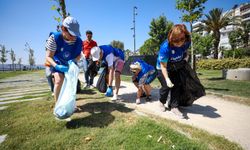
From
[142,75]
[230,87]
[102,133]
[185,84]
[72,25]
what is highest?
[72,25]

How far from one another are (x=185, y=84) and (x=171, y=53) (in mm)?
729

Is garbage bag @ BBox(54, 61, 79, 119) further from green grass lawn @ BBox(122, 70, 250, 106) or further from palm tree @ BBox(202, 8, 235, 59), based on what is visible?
palm tree @ BBox(202, 8, 235, 59)

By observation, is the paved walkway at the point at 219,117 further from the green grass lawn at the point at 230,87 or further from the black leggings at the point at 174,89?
the green grass lawn at the point at 230,87

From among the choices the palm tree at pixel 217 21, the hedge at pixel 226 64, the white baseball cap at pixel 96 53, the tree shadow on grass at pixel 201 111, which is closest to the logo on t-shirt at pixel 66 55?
the white baseball cap at pixel 96 53

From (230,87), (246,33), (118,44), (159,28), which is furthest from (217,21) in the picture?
(118,44)

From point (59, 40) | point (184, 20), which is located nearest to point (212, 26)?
point (184, 20)

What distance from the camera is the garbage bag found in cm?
271

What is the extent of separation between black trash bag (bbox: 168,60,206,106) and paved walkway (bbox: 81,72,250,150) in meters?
0.32

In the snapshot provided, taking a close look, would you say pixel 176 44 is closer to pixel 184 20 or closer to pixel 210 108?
pixel 210 108

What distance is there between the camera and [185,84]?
353 cm

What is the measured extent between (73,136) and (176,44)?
237cm

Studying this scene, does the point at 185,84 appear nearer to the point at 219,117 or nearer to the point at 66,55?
the point at 219,117

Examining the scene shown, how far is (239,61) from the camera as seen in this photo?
20.6 metres

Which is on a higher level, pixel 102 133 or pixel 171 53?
pixel 171 53
